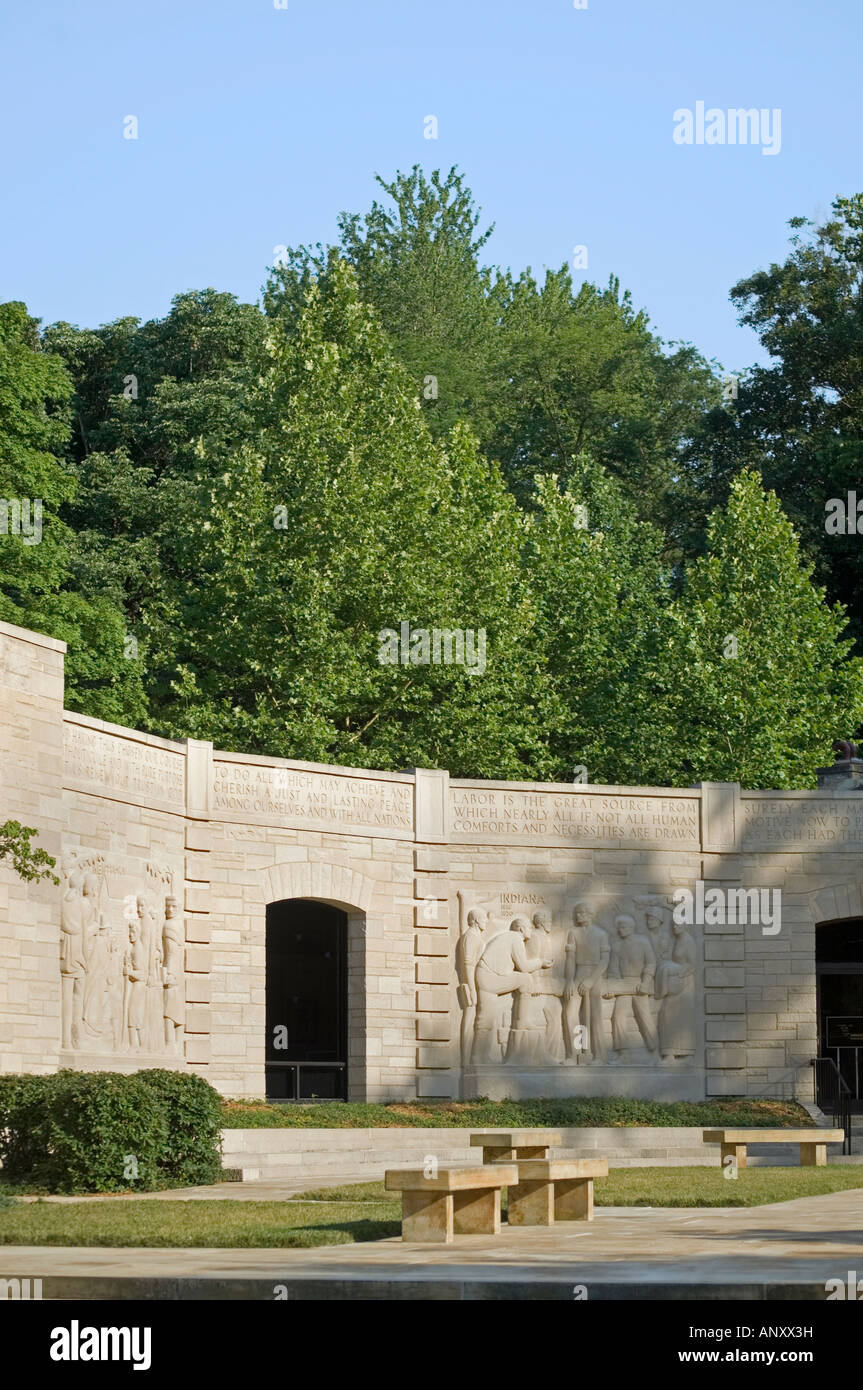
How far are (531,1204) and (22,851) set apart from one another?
28.0 feet

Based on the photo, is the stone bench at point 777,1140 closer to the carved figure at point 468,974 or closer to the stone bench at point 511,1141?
the stone bench at point 511,1141

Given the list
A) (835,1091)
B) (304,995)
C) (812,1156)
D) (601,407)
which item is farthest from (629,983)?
(601,407)

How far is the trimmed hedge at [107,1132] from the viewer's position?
18500mm

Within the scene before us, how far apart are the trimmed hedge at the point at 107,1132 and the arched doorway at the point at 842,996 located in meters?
15.0

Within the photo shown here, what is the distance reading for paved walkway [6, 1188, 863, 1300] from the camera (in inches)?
390

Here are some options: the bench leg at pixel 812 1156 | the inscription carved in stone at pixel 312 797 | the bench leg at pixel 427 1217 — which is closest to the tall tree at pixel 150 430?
the inscription carved in stone at pixel 312 797

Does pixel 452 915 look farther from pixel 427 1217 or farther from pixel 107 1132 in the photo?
pixel 427 1217

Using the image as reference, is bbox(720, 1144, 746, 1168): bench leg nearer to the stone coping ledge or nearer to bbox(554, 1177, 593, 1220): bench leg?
bbox(554, 1177, 593, 1220): bench leg

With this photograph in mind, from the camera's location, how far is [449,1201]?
13086mm

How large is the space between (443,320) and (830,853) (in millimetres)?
31608

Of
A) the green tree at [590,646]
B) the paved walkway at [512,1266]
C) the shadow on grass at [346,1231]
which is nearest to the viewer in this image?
the paved walkway at [512,1266]

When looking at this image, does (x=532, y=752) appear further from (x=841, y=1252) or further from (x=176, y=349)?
(x=841, y=1252)

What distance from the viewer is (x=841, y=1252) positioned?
460 inches

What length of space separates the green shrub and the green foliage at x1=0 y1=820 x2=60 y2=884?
9.29 ft
